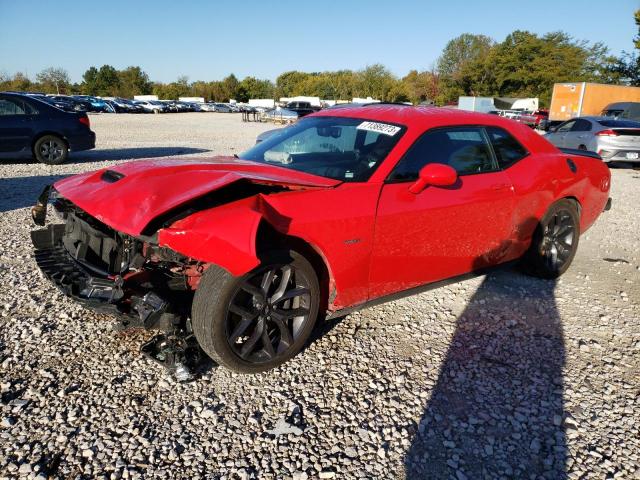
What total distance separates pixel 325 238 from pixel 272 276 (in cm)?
38

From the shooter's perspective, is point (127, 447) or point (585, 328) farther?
point (585, 328)

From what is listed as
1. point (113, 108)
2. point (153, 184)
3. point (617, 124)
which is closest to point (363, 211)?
point (153, 184)

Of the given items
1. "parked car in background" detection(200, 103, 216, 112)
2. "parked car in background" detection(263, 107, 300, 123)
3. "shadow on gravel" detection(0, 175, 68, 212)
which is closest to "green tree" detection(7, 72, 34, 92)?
"parked car in background" detection(200, 103, 216, 112)

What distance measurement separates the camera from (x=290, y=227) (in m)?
2.60

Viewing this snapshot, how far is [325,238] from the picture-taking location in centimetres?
273

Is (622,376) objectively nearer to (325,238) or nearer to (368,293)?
(368,293)

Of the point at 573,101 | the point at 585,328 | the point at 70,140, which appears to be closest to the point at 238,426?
the point at 585,328

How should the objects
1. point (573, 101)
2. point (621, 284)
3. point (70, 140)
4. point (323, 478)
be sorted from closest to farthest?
point (323, 478) < point (621, 284) < point (70, 140) < point (573, 101)

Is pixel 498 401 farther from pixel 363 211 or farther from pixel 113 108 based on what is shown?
pixel 113 108

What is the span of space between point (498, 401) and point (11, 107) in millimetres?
10993

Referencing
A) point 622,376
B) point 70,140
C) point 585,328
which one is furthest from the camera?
point 70,140

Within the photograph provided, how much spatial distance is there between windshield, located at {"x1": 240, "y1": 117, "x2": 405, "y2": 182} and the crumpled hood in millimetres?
208

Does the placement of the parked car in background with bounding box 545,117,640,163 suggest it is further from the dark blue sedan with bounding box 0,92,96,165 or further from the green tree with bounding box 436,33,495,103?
the green tree with bounding box 436,33,495,103

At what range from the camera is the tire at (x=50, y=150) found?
10.1 m
